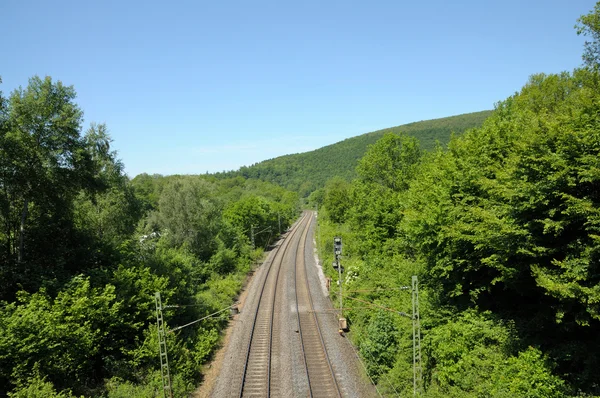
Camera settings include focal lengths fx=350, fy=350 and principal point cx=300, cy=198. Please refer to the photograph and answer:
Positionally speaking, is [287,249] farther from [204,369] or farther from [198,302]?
[204,369]

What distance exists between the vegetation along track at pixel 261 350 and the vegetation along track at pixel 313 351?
1897 millimetres

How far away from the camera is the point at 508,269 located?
12.5 m

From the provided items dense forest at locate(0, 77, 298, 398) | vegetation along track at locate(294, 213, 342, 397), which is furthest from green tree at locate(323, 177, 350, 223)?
dense forest at locate(0, 77, 298, 398)

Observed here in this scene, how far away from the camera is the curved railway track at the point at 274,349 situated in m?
16.7

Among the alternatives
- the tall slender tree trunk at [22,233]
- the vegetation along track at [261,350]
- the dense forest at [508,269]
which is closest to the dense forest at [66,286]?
the tall slender tree trunk at [22,233]

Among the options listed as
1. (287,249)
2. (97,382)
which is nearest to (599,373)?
(97,382)

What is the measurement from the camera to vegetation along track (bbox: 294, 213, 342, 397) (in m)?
16.5

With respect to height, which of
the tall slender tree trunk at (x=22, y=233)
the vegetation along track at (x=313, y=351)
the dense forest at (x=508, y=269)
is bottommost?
the vegetation along track at (x=313, y=351)

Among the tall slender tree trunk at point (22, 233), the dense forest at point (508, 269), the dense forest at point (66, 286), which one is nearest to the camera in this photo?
the dense forest at point (508, 269)

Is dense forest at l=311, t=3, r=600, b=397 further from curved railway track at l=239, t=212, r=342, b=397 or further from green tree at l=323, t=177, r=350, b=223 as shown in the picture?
green tree at l=323, t=177, r=350, b=223

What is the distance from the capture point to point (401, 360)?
55.3ft

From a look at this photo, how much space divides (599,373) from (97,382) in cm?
1977

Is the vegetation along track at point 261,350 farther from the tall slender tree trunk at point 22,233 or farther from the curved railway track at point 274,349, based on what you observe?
the tall slender tree trunk at point 22,233

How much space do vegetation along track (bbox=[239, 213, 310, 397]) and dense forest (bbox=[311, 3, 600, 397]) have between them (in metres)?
5.23
